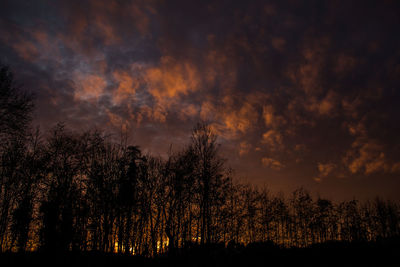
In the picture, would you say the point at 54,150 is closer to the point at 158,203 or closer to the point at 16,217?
the point at 16,217

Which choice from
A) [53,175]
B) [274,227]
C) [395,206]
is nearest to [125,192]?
[53,175]

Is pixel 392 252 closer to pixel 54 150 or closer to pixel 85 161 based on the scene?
pixel 85 161

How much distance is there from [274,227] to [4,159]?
4873 cm

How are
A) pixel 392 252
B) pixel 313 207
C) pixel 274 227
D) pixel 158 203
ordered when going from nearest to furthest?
pixel 392 252 → pixel 158 203 → pixel 274 227 → pixel 313 207

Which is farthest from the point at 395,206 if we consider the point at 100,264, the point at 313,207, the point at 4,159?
the point at 4,159

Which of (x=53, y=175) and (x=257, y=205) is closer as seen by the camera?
(x=53, y=175)

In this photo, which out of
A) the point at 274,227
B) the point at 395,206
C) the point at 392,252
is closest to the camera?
the point at 392,252

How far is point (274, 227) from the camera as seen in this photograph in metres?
50.6

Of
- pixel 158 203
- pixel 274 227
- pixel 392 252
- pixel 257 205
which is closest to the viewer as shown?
pixel 392 252

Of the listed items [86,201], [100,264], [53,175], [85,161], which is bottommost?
[100,264]

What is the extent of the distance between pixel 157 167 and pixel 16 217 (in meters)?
17.9

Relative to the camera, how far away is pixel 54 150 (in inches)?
1107

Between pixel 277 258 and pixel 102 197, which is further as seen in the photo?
pixel 102 197

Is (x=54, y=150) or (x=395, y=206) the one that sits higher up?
(x=54, y=150)
